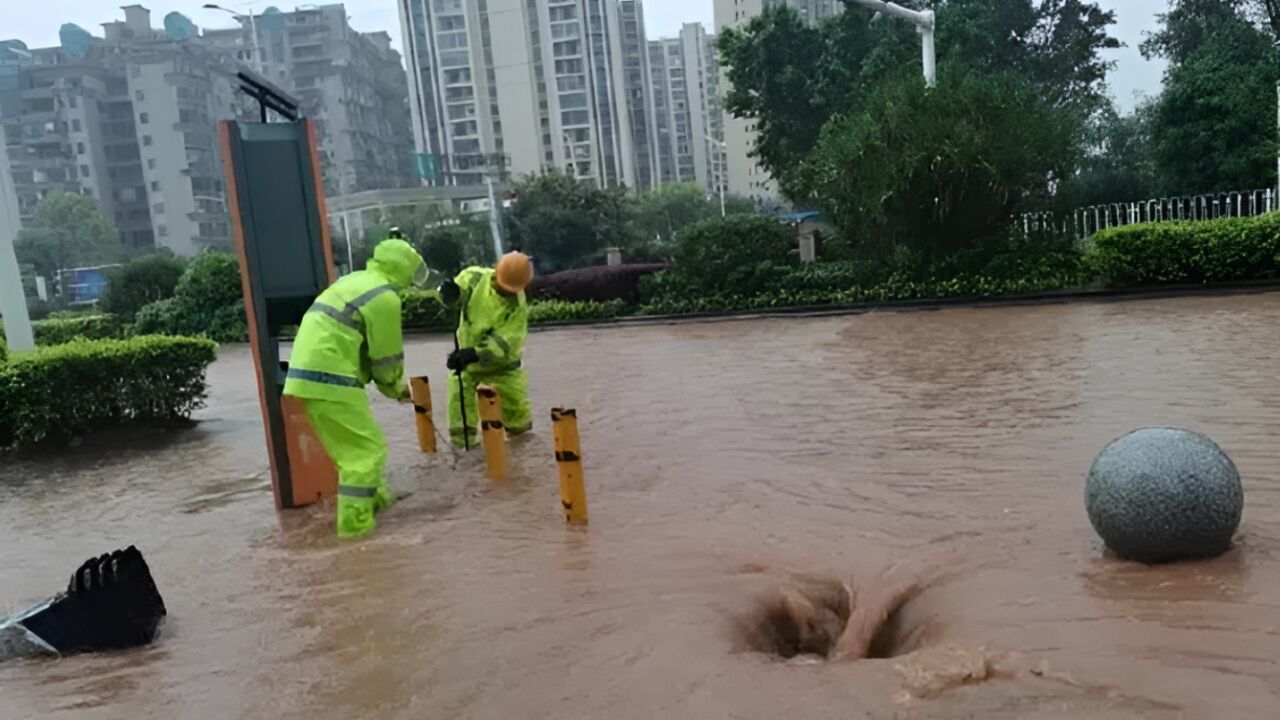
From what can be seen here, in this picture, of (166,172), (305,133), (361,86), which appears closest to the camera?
(305,133)

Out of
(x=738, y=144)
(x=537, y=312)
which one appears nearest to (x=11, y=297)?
(x=537, y=312)

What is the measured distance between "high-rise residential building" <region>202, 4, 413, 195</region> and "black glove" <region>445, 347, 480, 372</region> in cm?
4123

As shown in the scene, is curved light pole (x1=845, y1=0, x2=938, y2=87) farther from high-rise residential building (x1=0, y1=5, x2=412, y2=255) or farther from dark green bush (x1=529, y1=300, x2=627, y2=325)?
high-rise residential building (x1=0, y1=5, x2=412, y2=255)

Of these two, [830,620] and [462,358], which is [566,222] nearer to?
[462,358]

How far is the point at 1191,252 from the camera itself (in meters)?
15.3

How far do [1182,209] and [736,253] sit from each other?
11718 mm

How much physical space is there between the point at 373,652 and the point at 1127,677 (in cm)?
299

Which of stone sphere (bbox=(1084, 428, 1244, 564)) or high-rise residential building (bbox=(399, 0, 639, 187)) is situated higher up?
high-rise residential building (bbox=(399, 0, 639, 187))

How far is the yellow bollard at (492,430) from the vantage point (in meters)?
6.82

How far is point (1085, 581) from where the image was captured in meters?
4.15

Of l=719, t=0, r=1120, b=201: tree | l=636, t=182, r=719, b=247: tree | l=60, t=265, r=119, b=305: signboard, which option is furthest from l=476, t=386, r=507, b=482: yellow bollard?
l=636, t=182, r=719, b=247: tree

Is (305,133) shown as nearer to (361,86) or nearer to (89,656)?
(89,656)

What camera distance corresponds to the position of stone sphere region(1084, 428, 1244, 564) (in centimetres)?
409

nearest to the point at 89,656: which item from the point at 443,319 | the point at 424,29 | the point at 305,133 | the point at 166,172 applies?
the point at 305,133
